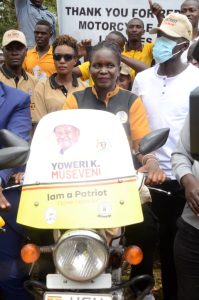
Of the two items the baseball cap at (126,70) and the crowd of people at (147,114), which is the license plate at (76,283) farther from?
the baseball cap at (126,70)

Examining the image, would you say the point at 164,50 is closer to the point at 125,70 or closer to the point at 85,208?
the point at 125,70

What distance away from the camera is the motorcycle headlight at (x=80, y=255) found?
2.61 m

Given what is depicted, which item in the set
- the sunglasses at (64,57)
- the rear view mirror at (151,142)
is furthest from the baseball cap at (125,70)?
the rear view mirror at (151,142)

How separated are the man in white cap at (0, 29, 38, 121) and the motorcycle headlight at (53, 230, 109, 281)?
312 cm

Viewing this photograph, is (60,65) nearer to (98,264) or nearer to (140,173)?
(140,173)

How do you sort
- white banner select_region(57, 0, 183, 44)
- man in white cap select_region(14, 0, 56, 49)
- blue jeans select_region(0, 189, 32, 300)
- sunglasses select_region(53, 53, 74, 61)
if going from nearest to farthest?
blue jeans select_region(0, 189, 32, 300) → sunglasses select_region(53, 53, 74, 61) → white banner select_region(57, 0, 183, 44) → man in white cap select_region(14, 0, 56, 49)

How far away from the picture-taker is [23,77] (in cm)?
569

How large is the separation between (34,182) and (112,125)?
0.55 metres

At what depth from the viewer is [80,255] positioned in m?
2.64

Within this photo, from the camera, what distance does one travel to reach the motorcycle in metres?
2.63

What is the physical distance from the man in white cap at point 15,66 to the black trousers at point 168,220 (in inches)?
78.1

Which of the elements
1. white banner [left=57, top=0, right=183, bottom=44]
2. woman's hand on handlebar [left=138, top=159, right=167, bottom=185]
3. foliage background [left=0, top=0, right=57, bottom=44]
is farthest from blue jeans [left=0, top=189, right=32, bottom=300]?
foliage background [left=0, top=0, right=57, bottom=44]

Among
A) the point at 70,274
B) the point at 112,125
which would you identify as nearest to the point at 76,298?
the point at 70,274

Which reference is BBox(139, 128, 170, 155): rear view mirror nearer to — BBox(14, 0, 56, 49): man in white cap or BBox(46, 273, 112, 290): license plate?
BBox(46, 273, 112, 290): license plate
